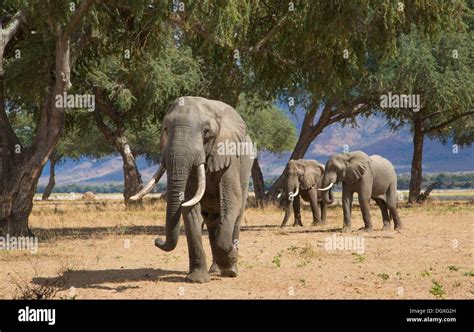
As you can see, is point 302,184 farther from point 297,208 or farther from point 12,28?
point 12,28

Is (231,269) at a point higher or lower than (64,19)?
lower

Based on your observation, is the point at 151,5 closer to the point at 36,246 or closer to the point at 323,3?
the point at 323,3

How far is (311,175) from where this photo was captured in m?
24.8

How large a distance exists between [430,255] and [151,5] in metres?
8.39

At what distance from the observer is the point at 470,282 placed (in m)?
12.8

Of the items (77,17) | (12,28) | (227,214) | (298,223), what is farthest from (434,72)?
(227,214)

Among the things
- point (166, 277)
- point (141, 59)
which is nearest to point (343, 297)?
point (166, 277)

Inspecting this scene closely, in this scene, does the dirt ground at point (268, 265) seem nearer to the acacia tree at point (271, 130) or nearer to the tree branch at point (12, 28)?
the tree branch at point (12, 28)

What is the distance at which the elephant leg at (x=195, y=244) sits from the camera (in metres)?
12.0

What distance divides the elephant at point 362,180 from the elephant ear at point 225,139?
979 centimetres

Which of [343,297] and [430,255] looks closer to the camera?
[343,297]

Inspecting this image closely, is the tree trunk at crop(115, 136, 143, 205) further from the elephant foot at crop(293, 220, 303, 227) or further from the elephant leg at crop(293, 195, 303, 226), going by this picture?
the elephant leg at crop(293, 195, 303, 226)

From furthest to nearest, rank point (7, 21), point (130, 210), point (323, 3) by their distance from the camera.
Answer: point (130, 210), point (7, 21), point (323, 3)
